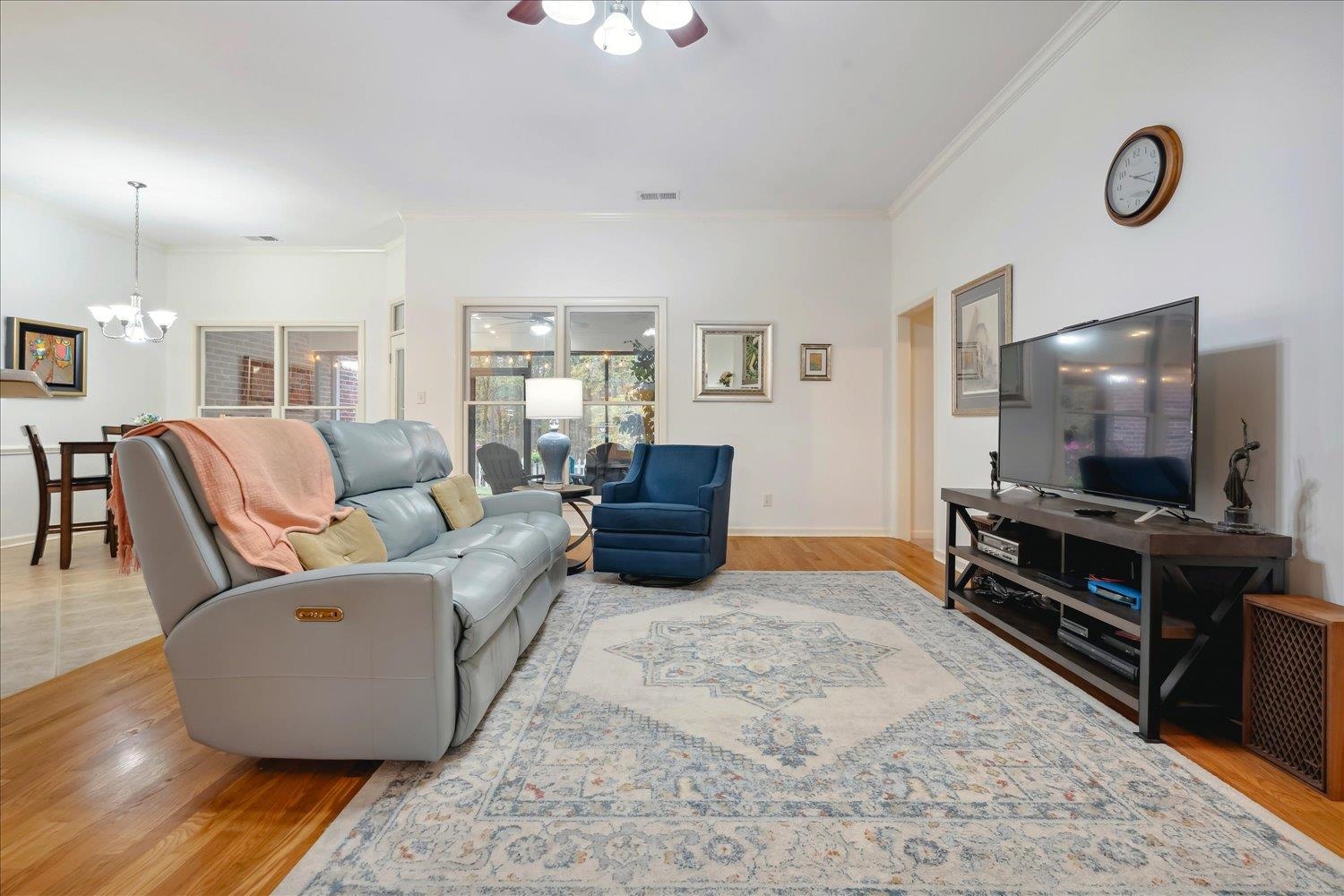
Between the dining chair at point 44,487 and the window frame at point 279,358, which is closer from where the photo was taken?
the dining chair at point 44,487

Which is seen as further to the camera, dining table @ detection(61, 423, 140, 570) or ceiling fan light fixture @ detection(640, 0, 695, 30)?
dining table @ detection(61, 423, 140, 570)

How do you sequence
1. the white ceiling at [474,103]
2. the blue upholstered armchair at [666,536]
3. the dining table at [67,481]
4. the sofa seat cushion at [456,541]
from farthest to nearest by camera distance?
1. the dining table at [67,481]
2. the blue upholstered armchair at [666,536]
3. the white ceiling at [474,103]
4. the sofa seat cushion at [456,541]

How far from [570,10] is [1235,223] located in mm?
2487

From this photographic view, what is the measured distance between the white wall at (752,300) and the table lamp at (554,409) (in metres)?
1.34

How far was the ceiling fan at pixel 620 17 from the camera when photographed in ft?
7.53

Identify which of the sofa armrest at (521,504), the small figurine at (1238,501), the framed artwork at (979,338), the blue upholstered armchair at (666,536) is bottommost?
the blue upholstered armchair at (666,536)

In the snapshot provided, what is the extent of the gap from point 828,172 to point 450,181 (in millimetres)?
2912

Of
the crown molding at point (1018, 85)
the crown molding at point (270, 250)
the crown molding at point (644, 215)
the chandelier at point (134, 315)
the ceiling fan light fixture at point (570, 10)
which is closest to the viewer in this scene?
the ceiling fan light fixture at point (570, 10)

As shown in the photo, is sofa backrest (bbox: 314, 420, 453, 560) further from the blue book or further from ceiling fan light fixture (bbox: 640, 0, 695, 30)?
the blue book

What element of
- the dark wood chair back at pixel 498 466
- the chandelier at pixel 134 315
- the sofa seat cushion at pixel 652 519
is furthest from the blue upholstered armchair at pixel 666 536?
the chandelier at pixel 134 315

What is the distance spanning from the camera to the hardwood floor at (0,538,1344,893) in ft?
4.14

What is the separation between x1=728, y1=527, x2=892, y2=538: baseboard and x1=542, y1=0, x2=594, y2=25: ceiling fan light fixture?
158 inches

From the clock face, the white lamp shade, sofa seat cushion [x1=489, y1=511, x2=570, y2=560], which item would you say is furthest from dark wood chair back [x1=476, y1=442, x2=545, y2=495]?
the clock face

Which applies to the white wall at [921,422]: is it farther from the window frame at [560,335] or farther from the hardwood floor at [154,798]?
the hardwood floor at [154,798]
